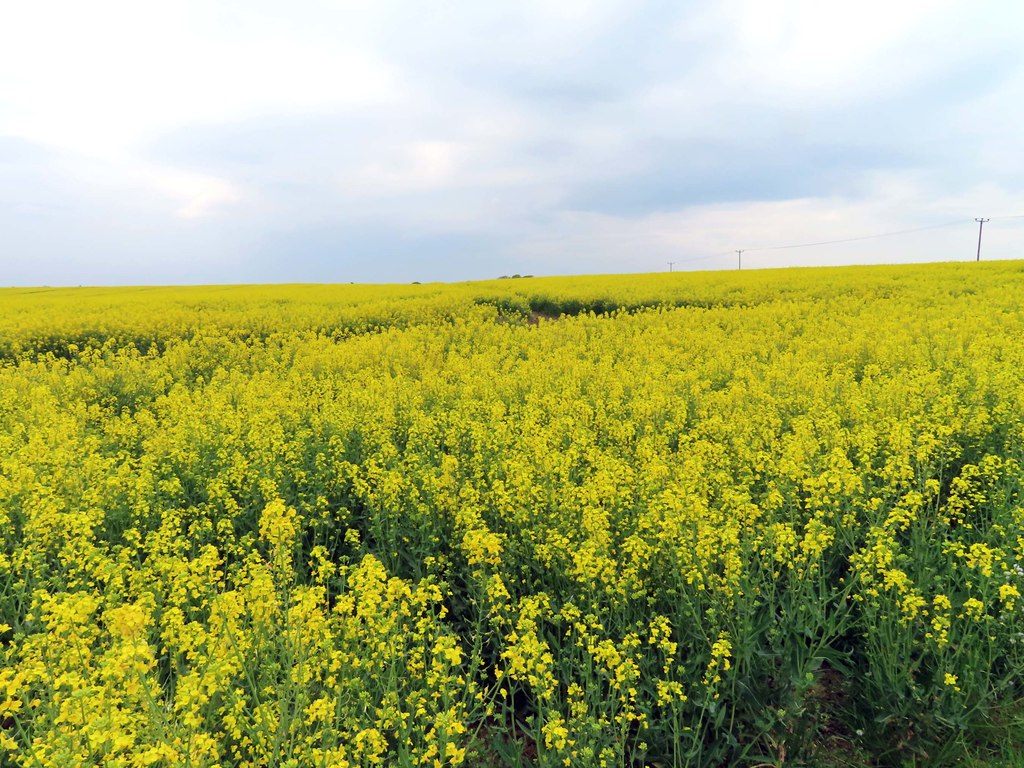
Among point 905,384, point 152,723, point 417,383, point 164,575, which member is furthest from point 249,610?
point 905,384

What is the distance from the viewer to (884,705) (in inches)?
121

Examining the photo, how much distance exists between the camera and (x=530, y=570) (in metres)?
3.98

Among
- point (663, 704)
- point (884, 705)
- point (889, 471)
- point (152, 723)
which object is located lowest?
point (884, 705)

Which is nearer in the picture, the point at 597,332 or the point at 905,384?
the point at 905,384

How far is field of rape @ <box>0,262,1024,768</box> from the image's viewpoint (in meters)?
2.64

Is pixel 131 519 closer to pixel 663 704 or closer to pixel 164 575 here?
pixel 164 575

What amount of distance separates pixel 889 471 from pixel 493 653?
120 inches

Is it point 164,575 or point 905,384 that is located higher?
point 905,384

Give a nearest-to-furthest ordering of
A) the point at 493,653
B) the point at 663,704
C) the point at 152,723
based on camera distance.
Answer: the point at 152,723 < the point at 663,704 < the point at 493,653

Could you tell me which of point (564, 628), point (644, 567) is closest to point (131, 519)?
point (564, 628)

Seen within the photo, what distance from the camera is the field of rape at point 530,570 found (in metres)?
2.64

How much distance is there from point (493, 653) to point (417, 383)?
5378mm

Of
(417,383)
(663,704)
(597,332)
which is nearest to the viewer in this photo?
(663,704)

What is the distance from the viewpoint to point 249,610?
3.07 m
